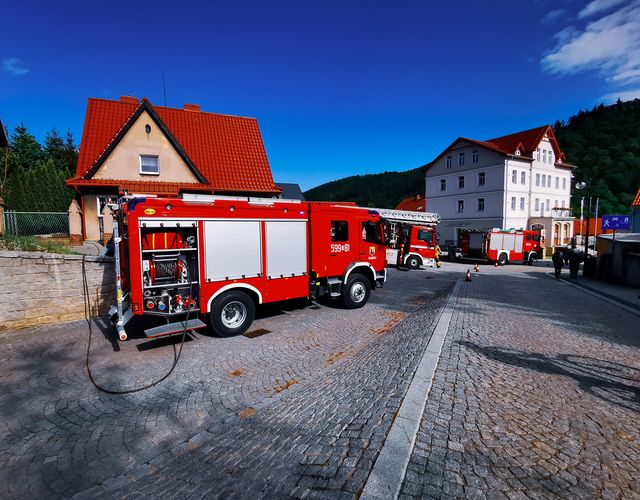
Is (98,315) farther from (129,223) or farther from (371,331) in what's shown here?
(371,331)

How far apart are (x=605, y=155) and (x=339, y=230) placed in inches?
3174

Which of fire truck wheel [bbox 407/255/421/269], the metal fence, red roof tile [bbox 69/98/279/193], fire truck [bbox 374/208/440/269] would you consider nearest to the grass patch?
the metal fence

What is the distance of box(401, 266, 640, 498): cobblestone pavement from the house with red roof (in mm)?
16595

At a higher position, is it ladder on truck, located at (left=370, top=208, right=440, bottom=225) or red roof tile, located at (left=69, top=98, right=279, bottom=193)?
red roof tile, located at (left=69, top=98, right=279, bottom=193)

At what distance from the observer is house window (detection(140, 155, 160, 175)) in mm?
18953

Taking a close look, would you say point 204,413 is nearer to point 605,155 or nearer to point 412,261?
point 412,261

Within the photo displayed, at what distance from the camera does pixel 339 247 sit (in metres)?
9.36

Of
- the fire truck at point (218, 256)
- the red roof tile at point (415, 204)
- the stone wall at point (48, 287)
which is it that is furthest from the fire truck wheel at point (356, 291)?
the red roof tile at point (415, 204)

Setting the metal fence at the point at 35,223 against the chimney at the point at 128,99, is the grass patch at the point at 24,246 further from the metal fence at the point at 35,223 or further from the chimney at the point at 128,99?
the chimney at the point at 128,99

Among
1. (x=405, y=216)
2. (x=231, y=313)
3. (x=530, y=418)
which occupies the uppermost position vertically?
Result: (x=405, y=216)

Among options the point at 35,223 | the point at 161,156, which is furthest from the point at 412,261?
the point at 35,223

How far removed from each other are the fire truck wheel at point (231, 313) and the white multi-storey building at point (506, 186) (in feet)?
119

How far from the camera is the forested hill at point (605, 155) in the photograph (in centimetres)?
6144

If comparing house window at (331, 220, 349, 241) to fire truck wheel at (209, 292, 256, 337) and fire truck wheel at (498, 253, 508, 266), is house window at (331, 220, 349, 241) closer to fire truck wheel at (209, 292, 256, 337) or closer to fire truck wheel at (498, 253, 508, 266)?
fire truck wheel at (209, 292, 256, 337)
